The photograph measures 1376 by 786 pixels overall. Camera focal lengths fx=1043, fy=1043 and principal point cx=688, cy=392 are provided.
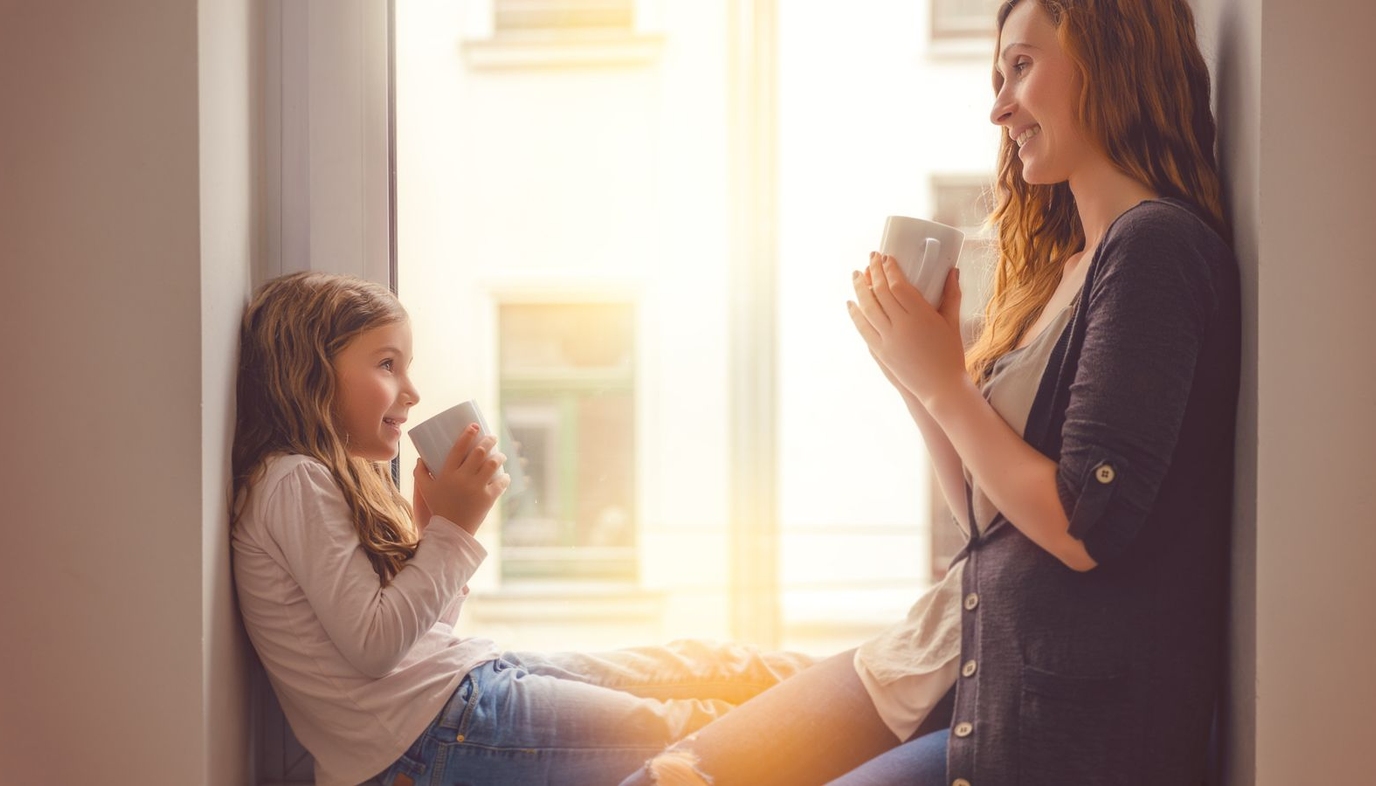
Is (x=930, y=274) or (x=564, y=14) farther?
(x=564, y=14)

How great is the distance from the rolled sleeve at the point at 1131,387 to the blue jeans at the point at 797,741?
292mm

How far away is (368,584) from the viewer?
3.29 feet

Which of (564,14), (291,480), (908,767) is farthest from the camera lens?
(564,14)

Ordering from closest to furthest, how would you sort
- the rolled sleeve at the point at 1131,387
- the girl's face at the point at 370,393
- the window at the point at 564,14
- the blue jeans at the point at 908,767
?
the rolled sleeve at the point at 1131,387 → the blue jeans at the point at 908,767 → the girl's face at the point at 370,393 → the window at the point at 564,14

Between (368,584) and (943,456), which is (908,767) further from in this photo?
(368,584)

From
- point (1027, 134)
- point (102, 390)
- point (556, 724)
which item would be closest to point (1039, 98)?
point (1027, 134)

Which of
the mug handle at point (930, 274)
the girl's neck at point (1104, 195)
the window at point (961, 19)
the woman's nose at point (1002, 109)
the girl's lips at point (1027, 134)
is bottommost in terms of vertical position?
the mug handle at point (930, 274)

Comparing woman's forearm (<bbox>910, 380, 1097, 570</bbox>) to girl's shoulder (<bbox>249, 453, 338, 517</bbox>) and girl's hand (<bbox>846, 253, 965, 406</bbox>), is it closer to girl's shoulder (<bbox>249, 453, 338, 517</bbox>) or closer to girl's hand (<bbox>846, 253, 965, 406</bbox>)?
girl's hand (<bbox>846, 253, 965, 406</bbox>)

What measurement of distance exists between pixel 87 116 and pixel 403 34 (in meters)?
0.39

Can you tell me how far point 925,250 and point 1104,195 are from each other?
0.18 meters

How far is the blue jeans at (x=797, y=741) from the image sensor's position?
100 cm

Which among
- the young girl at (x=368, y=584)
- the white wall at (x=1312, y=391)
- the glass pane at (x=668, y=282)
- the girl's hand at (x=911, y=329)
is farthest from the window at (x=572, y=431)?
the white wall at (x=1312, y=391)

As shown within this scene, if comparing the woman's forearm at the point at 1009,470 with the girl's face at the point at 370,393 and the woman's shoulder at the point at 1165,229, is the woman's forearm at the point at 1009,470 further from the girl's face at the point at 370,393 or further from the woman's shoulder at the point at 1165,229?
A: the girl's face at the point at 370,393

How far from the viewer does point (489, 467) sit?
1071 millimetres
